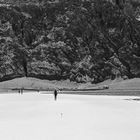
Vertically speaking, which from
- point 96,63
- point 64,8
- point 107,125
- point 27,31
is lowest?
point 107,125

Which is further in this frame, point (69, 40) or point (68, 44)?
point (69, 40)

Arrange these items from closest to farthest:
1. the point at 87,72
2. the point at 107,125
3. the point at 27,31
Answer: the point at 107,125 < the point at 87,72 < the point at 27,31

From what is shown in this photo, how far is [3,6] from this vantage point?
13312 centimetres

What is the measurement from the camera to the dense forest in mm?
120688

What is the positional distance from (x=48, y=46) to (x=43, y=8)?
69.2ft

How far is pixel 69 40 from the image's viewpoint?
127 m

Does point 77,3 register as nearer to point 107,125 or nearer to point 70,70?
point 70,70

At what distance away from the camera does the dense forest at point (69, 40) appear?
12069cm

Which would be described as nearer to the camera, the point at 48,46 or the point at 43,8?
the point at 48,46

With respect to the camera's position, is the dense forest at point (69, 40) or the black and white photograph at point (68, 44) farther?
the dense forest at point (69, 40)

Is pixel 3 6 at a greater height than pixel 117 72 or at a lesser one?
greater

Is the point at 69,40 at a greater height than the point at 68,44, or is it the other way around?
the point at 69,40

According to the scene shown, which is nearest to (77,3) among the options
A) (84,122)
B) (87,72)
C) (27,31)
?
(27,31)

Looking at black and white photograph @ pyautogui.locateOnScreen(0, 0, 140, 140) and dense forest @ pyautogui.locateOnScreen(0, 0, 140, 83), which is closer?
black and white photograph @ pyautogui.locateOnScreen(0, 0, 140, 140)
